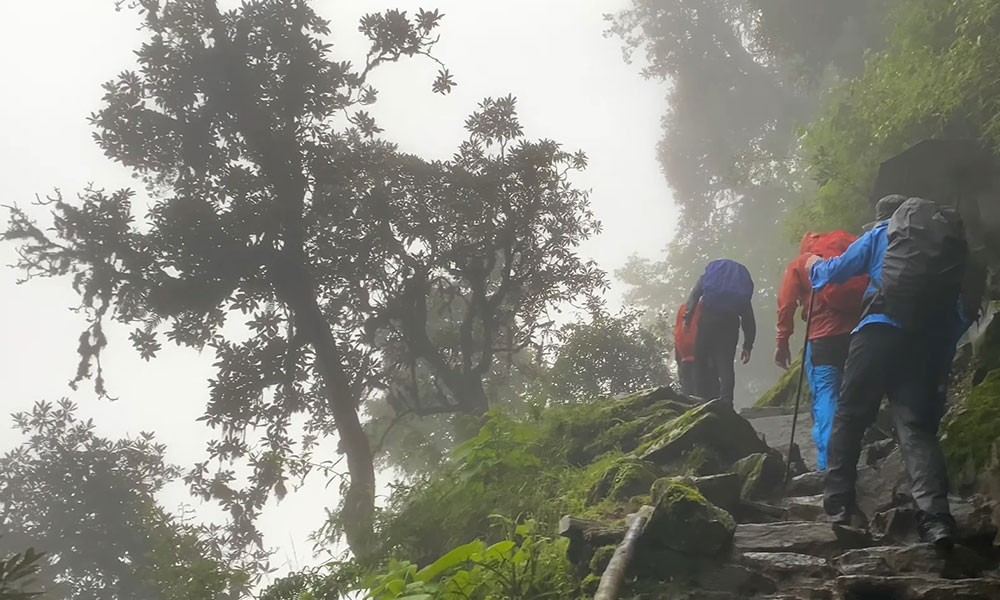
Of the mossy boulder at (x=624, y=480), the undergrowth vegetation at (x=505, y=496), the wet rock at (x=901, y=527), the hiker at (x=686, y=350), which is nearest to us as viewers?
the wet rock at (x=901, y=527)

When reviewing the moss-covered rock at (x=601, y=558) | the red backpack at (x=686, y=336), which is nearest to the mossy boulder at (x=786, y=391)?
the red backpack at (x=686, y=336)

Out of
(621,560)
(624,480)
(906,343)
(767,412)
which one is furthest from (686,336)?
(621,560)

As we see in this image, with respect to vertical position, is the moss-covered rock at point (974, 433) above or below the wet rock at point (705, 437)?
below

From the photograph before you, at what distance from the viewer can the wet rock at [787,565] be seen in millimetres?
4211

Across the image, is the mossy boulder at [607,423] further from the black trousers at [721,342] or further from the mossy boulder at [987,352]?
the mossy boulder at [987,352]

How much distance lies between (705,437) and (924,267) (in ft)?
8.44

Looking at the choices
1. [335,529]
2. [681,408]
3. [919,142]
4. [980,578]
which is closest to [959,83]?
[919,142]

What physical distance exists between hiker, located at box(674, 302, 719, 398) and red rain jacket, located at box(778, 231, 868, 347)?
2.11 meters

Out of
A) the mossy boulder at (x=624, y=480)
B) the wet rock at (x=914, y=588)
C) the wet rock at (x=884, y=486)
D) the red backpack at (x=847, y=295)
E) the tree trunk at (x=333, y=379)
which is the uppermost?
the tree trunk at (x=333, y=379)

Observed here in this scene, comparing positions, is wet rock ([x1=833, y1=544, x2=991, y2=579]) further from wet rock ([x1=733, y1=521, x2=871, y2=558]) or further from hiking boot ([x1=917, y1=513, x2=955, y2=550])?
wet rock ([x1=733, y1=521, x2=871, y2=558])

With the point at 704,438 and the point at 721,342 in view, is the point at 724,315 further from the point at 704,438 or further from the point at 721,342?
the point at 704,438

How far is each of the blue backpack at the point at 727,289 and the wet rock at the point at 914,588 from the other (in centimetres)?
491

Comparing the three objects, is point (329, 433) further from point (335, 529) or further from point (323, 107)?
point (335, 529)

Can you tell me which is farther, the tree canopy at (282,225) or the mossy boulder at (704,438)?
the tree canopy at (282,225)
